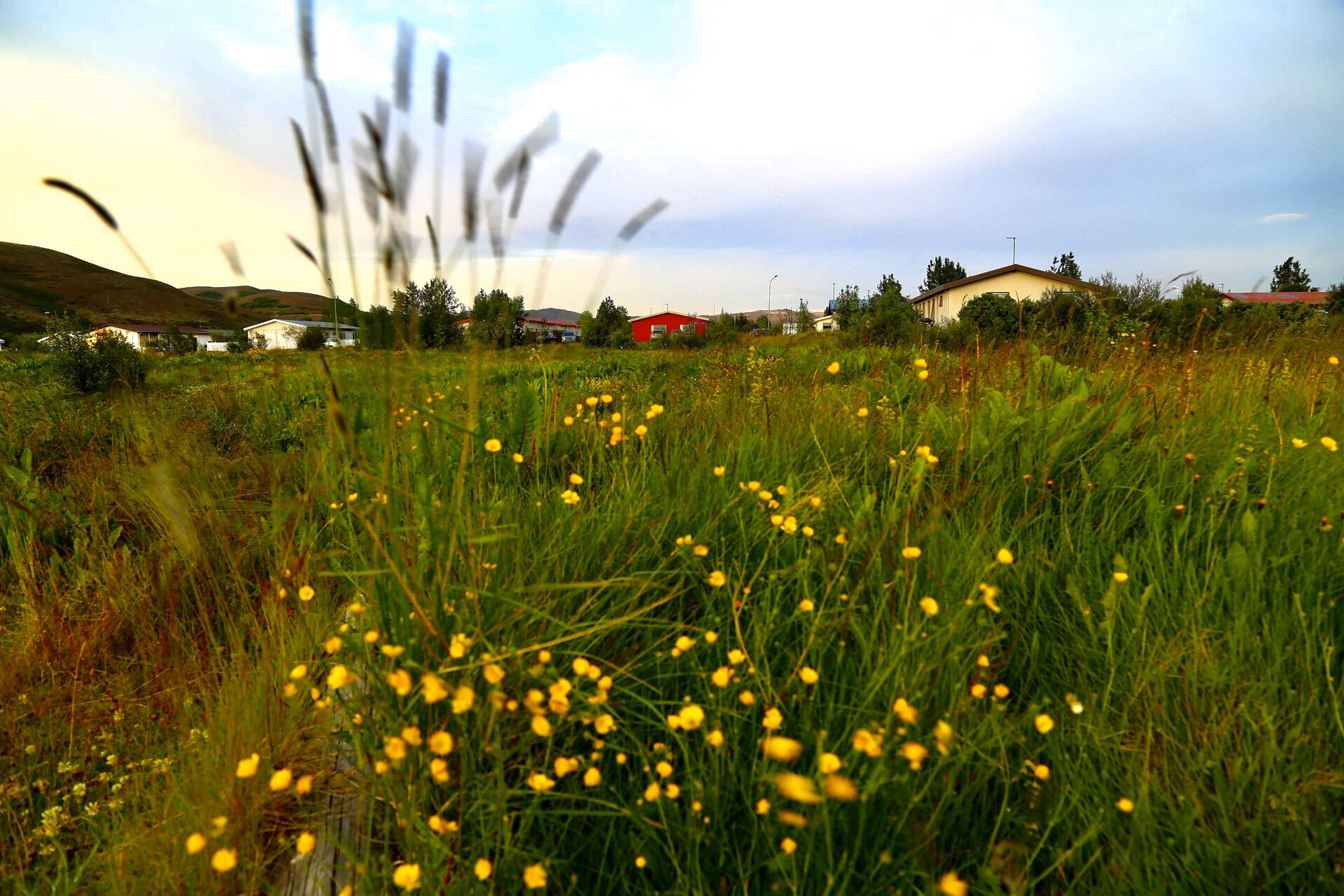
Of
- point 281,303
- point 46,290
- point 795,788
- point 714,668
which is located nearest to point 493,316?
point 714,668

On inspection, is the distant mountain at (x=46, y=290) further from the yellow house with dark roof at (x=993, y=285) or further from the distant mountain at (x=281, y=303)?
the yellow house with dark roof at (x=993, y=285)

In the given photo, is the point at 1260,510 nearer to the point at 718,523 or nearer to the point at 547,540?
the point at 718,523

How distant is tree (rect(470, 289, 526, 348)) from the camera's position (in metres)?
1.49

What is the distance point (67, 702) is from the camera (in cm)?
176

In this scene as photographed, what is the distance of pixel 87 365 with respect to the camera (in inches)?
246

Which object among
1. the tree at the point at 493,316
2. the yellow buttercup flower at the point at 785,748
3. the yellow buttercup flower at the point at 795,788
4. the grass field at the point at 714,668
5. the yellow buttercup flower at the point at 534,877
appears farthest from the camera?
the tree at the point at 493,316

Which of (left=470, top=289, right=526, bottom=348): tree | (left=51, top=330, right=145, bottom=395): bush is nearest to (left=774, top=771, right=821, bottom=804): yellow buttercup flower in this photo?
(left=470, top=289, right=526, bottom=348): tree

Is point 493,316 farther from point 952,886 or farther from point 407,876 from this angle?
point 952,886

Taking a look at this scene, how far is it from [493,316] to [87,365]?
282 inches

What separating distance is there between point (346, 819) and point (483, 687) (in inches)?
15.7

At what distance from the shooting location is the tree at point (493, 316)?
149 cm

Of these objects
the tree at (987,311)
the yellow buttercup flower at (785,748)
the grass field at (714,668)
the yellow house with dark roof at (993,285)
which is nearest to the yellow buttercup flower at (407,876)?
the grass field at (714,668)

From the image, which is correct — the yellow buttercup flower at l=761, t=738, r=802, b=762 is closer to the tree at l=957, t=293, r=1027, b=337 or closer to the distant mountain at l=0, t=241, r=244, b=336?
the tree at l=957, t=293, r=1027, b=337

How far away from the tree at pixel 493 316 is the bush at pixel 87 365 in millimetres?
6419
